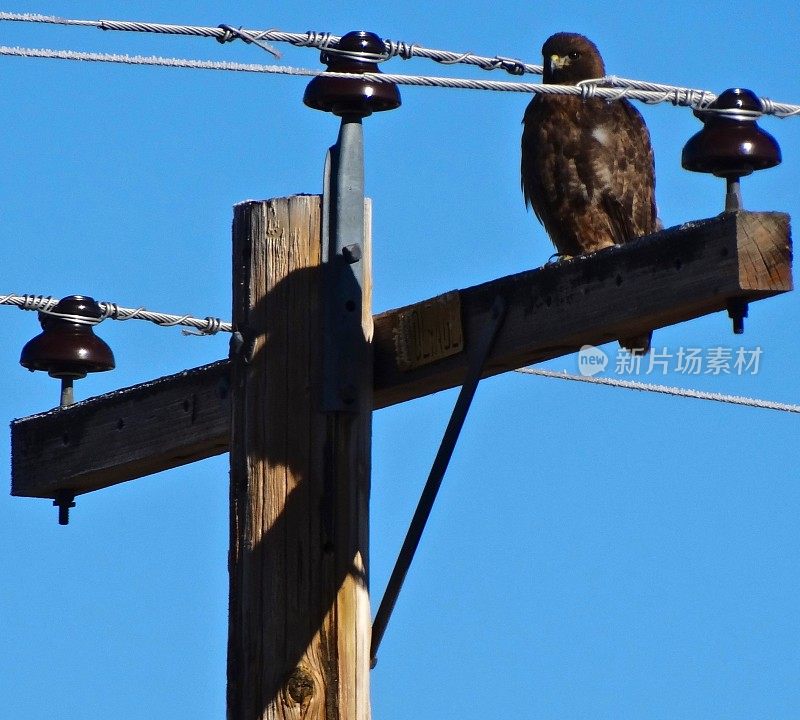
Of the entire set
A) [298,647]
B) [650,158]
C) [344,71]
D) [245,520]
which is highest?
[650,158]

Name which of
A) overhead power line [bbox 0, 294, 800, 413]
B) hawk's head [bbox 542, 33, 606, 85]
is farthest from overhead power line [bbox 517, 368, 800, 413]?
hawk's head [bbox 542, 33, 606, 85]

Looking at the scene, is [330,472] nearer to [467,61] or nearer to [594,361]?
[594,361]

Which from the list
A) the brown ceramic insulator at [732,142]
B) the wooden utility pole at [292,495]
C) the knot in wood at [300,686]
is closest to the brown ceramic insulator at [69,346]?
the wooden utility pole at [292,495]

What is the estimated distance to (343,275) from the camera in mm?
3451

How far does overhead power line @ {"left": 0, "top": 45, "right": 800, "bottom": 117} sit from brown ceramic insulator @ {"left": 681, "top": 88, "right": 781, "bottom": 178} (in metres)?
0.15

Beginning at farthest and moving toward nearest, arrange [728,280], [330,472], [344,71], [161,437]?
[161,437] < [344,71] < [330,472] < [728,280]

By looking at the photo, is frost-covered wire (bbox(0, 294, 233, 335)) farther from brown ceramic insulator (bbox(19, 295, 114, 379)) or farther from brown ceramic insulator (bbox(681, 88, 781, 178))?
brown ceramic insulator (bbox(681, 88, 781, 178))

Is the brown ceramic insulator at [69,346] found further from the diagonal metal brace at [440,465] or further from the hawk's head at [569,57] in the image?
the hawk's head at [569,57]

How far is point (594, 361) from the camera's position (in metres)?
3.57

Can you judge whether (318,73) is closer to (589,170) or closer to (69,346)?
(69,346)

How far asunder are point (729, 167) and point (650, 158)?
3457mm

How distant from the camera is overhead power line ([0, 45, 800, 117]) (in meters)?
3.43

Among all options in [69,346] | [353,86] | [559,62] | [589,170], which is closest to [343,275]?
[353,86]

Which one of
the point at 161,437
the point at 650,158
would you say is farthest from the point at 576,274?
the point at 650,158
